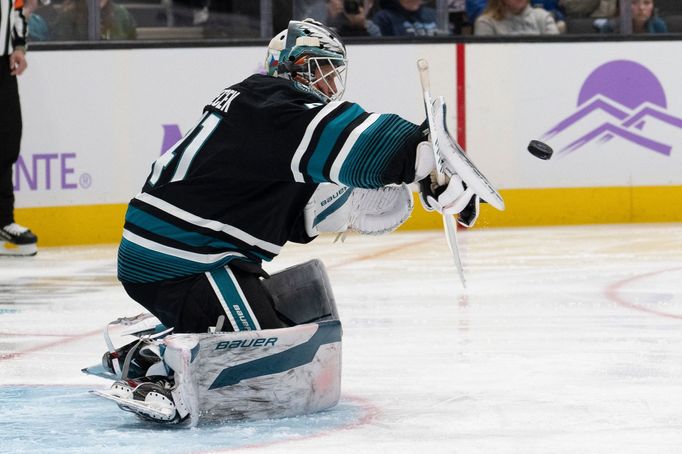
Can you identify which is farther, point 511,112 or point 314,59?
point 511,112

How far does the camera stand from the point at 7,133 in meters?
6.38

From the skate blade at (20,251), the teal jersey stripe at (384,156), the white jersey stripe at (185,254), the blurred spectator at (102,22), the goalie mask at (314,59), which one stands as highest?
the blurred spectator at (102,22)

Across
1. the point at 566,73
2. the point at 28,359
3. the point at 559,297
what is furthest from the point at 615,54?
the point at 28,359

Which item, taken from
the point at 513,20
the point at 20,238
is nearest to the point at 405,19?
the point at 513,20

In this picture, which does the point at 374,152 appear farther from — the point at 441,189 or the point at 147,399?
the point at 147,399

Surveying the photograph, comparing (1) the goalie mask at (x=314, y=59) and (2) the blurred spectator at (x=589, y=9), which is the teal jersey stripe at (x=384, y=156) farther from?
(2) the blurred spectator at (x=589, y=9)

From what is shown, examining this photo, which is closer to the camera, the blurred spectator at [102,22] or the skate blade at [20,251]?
the skate blade at [20,251]

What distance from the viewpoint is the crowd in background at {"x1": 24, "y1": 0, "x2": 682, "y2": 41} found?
6746 millimetres

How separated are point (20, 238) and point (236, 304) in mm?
3516

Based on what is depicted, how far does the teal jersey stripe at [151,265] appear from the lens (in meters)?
3.07

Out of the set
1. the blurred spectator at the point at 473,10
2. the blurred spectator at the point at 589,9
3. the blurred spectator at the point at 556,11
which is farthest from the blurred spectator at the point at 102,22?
the blurred spectator at the point at 589,9

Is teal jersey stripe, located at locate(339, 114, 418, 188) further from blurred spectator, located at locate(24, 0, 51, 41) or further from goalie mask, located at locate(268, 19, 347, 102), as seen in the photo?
blurred spectator, located at locate(24, 0, 51, 41)

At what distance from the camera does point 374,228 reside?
3402 mm

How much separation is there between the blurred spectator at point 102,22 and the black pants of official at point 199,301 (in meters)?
3.77
